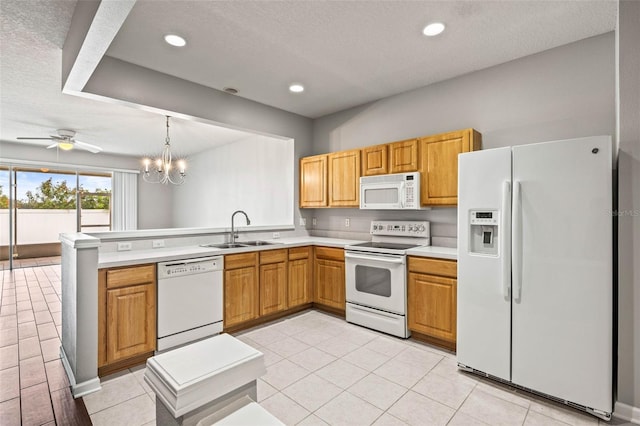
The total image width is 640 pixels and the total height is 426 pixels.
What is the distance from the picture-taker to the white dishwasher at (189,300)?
277cm

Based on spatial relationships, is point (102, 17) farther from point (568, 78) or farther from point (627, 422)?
point (627, 422)

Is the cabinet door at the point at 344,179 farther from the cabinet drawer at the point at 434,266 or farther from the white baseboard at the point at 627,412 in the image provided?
the white baseboard at the point at 627,412

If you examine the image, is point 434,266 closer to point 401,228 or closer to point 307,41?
point 401,228

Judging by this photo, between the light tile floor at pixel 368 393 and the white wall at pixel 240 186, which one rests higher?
the white wall at pixel 240 186

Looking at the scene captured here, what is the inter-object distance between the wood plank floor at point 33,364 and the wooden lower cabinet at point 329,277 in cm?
249

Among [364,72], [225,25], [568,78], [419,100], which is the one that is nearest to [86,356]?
[225,25]

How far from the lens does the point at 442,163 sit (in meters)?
3.20

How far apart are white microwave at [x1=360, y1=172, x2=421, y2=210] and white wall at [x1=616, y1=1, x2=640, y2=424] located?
1.62 metres

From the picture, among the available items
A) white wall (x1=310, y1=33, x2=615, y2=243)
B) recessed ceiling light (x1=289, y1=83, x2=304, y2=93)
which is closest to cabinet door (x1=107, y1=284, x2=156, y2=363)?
recessed ceiling light (x1=289, y1=83, x2=304, y2=93)

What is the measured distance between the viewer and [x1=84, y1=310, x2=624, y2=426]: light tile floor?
2.00 m

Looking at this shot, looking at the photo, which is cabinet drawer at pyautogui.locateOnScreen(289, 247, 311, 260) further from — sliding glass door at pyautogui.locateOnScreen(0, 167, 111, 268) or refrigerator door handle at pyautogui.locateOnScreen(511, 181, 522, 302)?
sliding glass door at pyautogui.locateOnScreen(0, 167, 111, 268)

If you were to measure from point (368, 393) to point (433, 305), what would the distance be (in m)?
1.10

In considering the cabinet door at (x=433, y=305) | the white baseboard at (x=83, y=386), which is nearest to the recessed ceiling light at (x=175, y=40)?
the white baseboard at (x=83, y=386)

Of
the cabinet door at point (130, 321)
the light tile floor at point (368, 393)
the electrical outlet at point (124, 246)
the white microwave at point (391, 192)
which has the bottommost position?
the light tile floor at point (368, 393)
